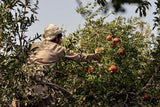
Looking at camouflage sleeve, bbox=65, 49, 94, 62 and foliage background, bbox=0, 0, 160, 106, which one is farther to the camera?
camouflage sleeve, bbox=65, 49, 94, 62

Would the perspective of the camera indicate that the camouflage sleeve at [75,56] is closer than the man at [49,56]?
No

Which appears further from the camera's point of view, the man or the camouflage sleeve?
the camouflage sleeve

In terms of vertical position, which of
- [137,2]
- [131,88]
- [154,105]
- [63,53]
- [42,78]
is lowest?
[154,105]

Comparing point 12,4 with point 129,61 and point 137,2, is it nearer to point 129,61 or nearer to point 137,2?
point 137,2

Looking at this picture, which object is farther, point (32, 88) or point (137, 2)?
point (32, 88)

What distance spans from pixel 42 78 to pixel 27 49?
69cm

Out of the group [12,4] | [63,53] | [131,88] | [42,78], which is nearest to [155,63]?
[131,88]

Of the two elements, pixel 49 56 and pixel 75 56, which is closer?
pixel 49 56

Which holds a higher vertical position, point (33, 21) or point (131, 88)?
point (33, 21)

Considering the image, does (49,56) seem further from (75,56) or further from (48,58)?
(75,56)

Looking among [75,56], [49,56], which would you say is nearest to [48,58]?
[49,56]

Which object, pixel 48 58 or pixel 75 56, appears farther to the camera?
pixel 75 56

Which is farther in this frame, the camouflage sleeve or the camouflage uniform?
the camouflage sleeve

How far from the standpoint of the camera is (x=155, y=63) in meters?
5.21
